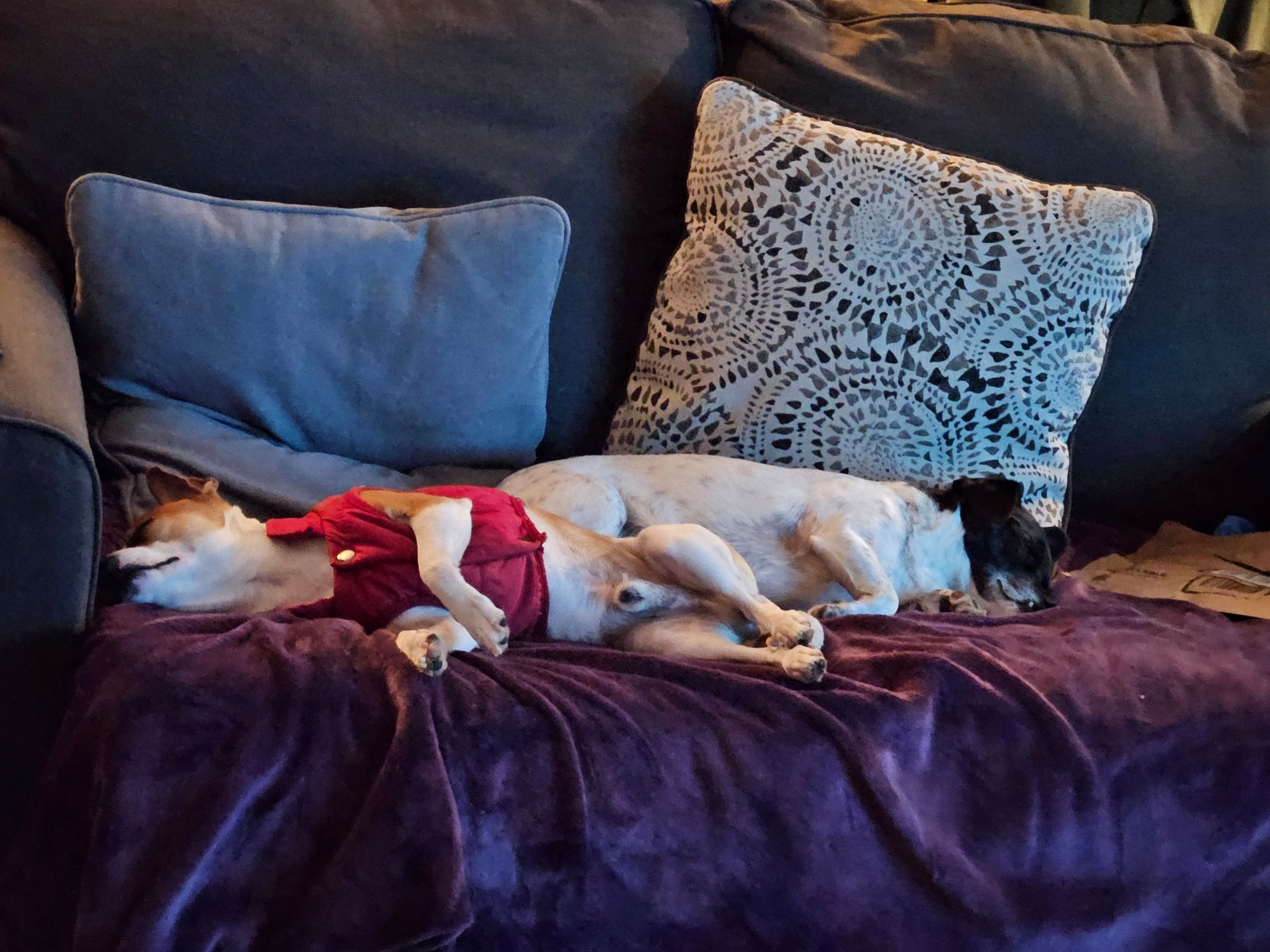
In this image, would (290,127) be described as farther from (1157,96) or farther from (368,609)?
(1157,96)

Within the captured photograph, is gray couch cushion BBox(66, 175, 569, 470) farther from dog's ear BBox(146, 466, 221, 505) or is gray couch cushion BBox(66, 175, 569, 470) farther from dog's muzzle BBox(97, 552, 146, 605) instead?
dog's muzzle BBox(97, 552, 146, 605)

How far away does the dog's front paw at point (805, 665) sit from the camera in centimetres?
127

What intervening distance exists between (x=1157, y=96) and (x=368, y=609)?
176 cm

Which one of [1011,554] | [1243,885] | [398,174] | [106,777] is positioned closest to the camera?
[106,777]

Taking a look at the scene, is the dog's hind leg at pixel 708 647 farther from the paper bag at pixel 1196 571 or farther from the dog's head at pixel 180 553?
the paper bag at pixel 1196 571

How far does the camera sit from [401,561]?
1.37 m

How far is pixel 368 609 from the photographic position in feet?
4.49

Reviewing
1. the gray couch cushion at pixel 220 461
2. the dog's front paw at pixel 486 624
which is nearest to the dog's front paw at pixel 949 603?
the dog's front paw at pixel 486 624

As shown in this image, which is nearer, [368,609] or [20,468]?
[20,468]

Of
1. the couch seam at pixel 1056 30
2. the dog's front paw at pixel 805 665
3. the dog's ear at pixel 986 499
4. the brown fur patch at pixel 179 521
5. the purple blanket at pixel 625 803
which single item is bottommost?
the purple blanket at pixel 625 803

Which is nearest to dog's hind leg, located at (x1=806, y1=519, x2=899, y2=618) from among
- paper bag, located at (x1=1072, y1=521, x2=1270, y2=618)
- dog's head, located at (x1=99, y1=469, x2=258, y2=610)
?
paper bag, located at (x1=1072, y1=521, x2=1270, y2=618)

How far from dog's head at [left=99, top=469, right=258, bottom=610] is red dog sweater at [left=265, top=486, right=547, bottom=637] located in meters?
0.07

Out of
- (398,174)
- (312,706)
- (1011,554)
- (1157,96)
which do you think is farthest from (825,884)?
(1157,96)

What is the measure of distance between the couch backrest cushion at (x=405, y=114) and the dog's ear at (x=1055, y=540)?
826mm
